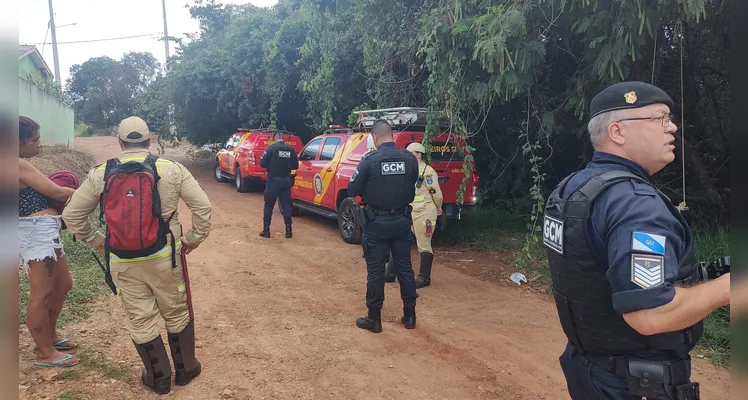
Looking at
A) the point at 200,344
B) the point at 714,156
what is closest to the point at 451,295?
the point at 200,344

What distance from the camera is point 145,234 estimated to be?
3248 mm

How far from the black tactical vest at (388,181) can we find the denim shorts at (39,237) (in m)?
2.56

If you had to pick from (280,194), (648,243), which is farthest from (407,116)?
(648,243)

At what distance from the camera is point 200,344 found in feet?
14.2

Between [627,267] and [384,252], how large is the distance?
319 centimetres

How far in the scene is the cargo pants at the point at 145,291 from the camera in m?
3.35

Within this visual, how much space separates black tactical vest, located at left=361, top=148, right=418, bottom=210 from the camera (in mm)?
4648

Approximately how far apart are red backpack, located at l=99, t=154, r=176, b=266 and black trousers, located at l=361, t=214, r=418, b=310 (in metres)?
1.99

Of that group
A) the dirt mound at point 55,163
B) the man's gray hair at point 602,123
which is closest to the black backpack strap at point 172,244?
the man's gray hair at point 602,123

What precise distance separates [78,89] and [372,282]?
3038 centimetres

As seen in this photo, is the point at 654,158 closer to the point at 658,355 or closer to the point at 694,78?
the point at 658,355

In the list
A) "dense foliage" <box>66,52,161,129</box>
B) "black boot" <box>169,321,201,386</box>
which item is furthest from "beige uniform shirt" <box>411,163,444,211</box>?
"dense foliage" <box>66,52,161,129</box>

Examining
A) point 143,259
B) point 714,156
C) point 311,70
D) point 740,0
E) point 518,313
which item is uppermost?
point 311,70

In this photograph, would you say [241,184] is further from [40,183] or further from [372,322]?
[40,183]
